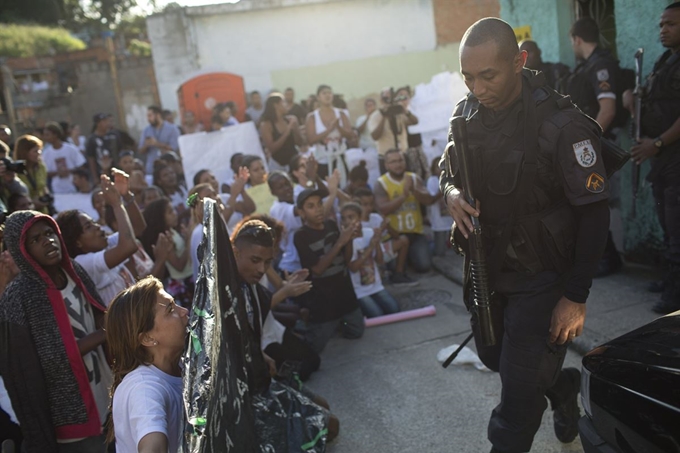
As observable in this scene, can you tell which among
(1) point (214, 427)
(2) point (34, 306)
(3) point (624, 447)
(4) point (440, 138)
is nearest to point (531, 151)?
(3) point (624, 447)

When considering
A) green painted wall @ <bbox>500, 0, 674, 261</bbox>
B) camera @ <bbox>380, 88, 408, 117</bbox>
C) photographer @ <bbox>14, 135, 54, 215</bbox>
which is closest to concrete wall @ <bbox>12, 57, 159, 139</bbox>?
camera @ <bbox>380, 88, 408, 117</bbox>

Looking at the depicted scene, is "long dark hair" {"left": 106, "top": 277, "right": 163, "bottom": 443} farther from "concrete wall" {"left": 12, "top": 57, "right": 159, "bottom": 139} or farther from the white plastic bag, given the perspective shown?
"concrete wall" {"left": 12, "top": 57, "right": 159, "bottom": 139}

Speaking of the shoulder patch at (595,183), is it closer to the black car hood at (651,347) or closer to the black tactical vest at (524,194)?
the black tactical vest at (524,194)

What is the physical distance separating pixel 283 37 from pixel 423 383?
12657mm

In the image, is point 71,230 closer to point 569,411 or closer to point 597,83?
point 569,411

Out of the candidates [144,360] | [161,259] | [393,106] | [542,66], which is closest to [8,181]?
[161,259]

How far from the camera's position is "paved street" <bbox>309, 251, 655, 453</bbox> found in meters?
3.56

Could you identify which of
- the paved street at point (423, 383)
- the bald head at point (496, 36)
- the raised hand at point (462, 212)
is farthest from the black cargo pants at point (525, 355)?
the bald head at point (496, 36)

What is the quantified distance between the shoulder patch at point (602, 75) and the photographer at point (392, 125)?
13.4 ft

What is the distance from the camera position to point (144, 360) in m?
2.32

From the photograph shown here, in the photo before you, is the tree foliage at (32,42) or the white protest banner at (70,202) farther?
the tree foliage at (32,42)

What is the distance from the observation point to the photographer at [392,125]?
8836 mm

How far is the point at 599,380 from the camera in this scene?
6.95ft

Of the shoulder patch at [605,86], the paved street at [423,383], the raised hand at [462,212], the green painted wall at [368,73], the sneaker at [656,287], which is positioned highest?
the green painted wall at [368,73]
